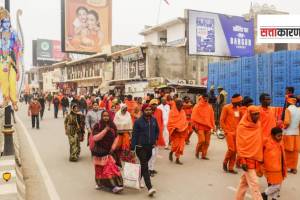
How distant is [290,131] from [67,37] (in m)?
42.2

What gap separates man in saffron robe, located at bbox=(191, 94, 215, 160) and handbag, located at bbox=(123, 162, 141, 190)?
343 cm

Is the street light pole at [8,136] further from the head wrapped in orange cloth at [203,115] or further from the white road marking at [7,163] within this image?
the head wrapped in orange cloth at [203,115]

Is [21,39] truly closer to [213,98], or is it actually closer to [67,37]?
[213,98]

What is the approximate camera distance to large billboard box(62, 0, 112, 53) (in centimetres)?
4791

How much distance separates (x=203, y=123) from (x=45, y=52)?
8431cm

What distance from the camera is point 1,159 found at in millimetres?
9250

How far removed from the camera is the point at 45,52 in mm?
89875

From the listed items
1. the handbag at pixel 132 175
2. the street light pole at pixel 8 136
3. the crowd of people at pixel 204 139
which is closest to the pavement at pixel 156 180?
the handbag at pixel 132 175

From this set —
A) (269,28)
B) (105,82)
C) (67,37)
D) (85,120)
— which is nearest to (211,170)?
(85,120)

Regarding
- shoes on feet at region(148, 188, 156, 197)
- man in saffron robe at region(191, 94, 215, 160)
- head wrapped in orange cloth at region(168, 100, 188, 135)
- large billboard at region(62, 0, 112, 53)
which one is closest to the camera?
shoes on feet at region(148, 188, 156, 197)

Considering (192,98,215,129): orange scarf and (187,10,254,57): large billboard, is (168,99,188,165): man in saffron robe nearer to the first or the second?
(192,98,215,129): orange scarf

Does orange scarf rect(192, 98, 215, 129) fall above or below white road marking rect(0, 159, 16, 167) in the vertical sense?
above

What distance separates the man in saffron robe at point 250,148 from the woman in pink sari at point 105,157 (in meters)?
2.24

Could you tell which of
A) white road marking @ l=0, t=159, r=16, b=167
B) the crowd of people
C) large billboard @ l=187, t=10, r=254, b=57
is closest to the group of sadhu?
the crowd of people
